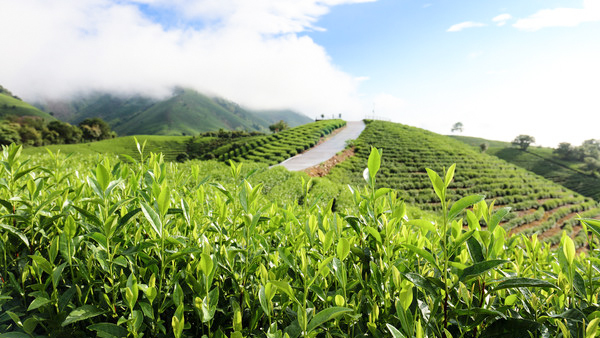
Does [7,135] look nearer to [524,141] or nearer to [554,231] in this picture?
[554,231]

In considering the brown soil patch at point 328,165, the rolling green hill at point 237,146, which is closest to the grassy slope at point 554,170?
the brown soil patch at point 328,165

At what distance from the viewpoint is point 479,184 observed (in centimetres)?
2608

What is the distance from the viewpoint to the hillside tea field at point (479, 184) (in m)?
21.6

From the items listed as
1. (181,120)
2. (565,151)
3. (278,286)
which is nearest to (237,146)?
(278,286)

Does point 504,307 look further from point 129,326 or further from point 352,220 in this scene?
point 129,326

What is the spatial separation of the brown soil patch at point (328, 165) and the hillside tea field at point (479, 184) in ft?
2.30

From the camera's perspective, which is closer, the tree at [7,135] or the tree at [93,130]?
the tree at [7,135]

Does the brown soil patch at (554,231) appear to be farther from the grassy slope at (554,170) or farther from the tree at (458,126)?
the tree at (458,126)

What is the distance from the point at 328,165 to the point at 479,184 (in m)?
13.8

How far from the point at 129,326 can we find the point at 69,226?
0.42 metres

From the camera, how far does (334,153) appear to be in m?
30.8

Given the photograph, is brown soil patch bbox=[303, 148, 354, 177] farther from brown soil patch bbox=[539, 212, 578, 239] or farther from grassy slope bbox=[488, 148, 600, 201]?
grassy slope bbox=[488, 148, 600, 201]

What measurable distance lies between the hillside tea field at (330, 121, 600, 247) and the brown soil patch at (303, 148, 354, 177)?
70cm

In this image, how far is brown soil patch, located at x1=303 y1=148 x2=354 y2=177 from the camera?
21598mm
